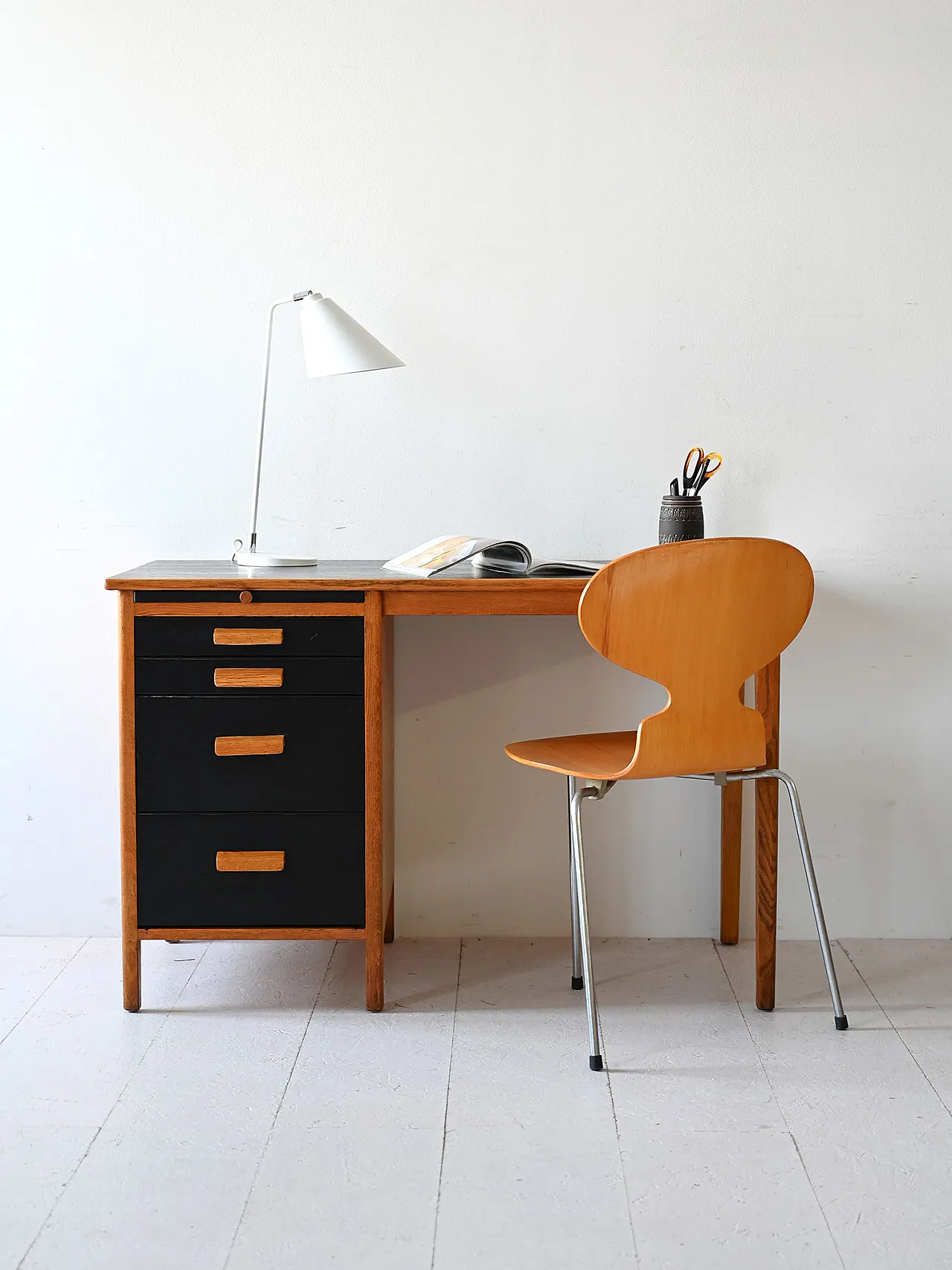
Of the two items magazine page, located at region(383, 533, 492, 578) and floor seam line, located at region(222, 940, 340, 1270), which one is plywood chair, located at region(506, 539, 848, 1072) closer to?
magazine page, located at region(383, 533, 492, 578)

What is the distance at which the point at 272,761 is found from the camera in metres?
2.09

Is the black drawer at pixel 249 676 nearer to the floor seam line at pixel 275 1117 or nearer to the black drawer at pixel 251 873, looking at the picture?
the black drawer at pixel 251 873

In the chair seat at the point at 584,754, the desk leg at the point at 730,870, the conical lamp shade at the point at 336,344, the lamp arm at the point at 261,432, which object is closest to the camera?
the chair seat at the point at 584,754

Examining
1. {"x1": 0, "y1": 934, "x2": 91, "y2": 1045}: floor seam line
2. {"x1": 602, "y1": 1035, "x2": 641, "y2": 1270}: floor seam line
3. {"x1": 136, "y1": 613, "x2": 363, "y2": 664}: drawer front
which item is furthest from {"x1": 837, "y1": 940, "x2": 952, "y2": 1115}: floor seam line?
{"x1": 0, "y1": 934, "x2": 91, "y2": 1045}: floor seam line

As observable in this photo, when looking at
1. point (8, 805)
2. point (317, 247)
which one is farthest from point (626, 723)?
point (8, 805)

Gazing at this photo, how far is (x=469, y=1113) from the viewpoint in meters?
1.75

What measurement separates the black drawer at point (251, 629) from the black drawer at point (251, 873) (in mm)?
297

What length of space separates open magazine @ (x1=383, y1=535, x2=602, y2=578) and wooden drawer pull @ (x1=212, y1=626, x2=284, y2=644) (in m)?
0.26

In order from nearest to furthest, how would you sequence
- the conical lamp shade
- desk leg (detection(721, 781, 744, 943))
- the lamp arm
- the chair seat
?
the chair seat < the conical lamp shade < the lamp arm < desk leg (detection(721, 781, 744, 943))

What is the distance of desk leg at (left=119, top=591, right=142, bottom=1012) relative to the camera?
205 cm

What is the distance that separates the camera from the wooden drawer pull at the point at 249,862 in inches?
82.2

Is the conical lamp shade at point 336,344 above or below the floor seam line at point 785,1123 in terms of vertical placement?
above

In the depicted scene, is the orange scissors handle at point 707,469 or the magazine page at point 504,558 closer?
the magazine page at point 504,558

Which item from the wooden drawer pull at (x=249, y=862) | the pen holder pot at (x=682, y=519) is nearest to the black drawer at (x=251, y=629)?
the wooden drawer pull at (x=249, y=862)
